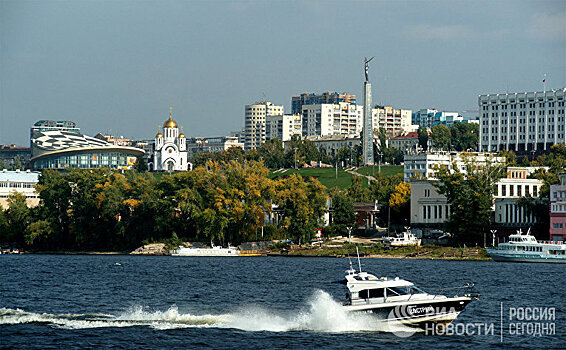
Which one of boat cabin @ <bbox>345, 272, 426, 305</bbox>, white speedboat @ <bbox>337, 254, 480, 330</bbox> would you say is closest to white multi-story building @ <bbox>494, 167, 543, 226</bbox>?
white speedboat @ <bbox>337, 254, 480, 330</bbox>

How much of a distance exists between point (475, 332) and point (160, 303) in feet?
66.4

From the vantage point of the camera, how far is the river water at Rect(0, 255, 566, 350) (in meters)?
41.3

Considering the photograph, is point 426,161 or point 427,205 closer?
point 427,205

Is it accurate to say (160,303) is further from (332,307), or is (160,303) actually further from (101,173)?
(101,173)

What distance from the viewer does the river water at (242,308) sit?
135ft

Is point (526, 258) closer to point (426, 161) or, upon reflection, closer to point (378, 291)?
point (378, 291)

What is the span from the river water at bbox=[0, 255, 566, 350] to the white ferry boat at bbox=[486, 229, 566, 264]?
26.0ft

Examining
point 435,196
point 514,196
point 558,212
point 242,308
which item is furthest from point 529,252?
point 242,308

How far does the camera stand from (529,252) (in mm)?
93812

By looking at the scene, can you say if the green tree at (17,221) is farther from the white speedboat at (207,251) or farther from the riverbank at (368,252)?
the white speedboat at (207,251)

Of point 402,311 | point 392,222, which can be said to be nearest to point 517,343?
point 402,311

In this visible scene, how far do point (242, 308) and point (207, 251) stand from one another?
56.1 meters

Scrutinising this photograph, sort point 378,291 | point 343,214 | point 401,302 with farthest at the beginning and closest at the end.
→ point 343,214 < point 378,291 < point 401,302

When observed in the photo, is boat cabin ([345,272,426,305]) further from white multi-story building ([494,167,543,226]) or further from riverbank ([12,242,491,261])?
white multi-story building ([494,167,543,226])
